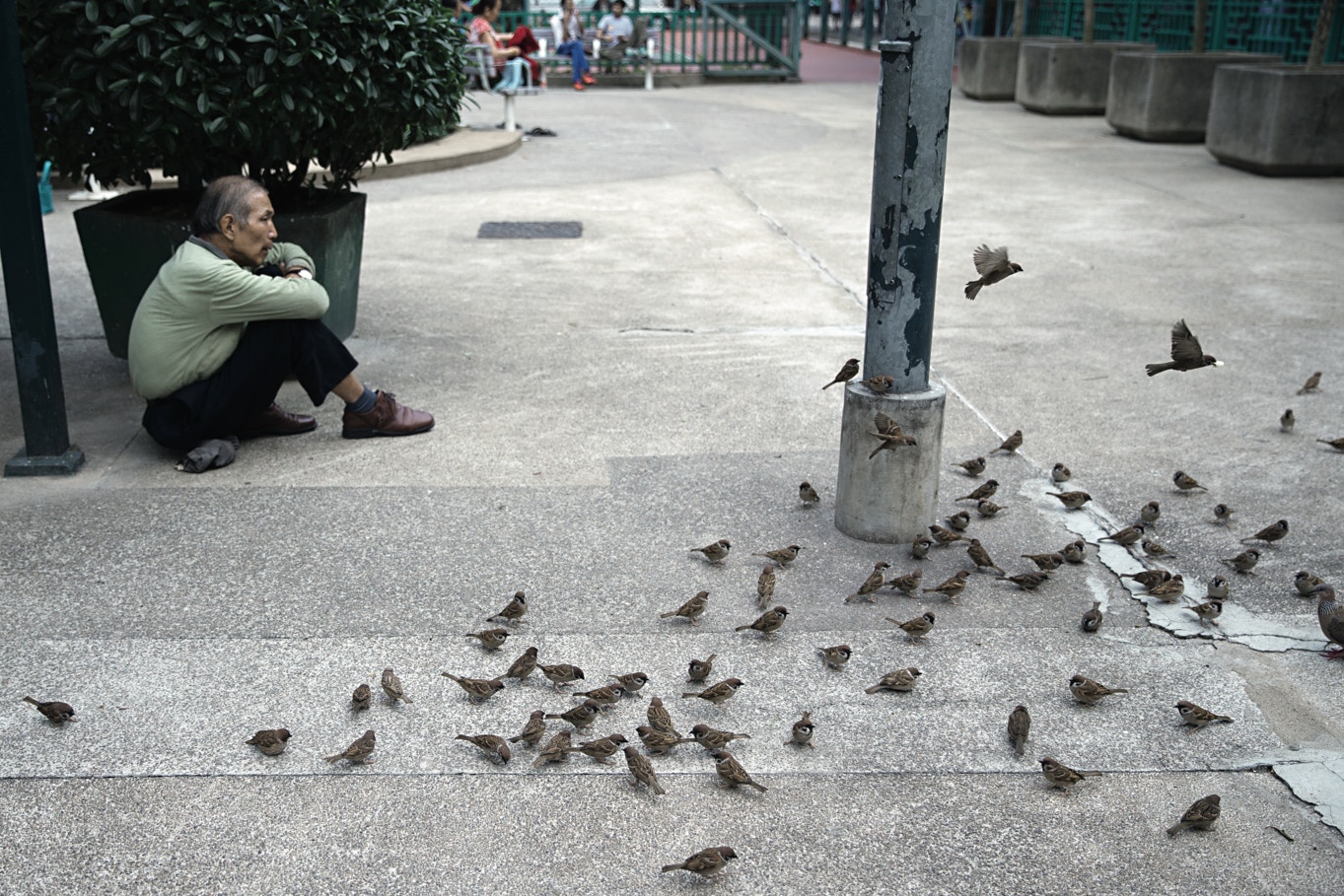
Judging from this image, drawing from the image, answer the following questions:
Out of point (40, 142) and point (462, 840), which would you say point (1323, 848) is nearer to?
point (462, 840)

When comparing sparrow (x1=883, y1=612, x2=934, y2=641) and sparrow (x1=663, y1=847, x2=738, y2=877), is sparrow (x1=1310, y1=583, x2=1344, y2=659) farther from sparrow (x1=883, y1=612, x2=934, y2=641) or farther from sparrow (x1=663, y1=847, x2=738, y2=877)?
sparrow (x1=663, y1=847, x2=738, y2=877)

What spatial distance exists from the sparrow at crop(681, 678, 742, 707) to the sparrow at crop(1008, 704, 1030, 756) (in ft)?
2.89

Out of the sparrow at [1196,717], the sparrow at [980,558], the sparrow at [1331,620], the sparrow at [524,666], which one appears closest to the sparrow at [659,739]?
the sparrow at [524,666]

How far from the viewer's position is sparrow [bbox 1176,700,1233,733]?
158 inches

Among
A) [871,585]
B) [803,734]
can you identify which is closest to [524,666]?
[803,734]

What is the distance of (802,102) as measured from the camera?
2311cm

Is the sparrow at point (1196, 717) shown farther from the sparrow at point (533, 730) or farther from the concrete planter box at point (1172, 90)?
the concrete planter box at point (1172, 90)

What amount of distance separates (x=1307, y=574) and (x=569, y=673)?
9.51 ft

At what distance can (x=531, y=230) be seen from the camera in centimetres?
1158

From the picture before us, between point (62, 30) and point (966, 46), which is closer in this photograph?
point (62, 30)

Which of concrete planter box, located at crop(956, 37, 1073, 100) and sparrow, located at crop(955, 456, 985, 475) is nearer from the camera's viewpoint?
sparrow, located at crop(955, 456, 985, 475)

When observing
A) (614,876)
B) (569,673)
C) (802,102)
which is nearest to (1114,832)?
(614,876)

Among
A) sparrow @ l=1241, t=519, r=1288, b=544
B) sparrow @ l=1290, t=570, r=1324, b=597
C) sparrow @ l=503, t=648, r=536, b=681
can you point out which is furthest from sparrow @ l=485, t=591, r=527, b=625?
sparrow @ l=1241, t=519, r=1288, b=544

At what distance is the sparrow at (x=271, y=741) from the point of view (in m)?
3.86
